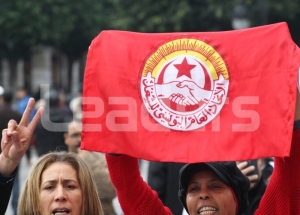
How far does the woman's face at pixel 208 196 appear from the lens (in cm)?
419

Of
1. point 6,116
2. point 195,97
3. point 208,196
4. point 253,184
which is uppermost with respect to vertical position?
point 6,116

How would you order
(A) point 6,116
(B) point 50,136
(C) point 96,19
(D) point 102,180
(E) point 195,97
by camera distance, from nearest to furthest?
(E) point 195,97, (D) point 102,180, (B) point 50,136, (A) point 6,116, (C) point 96,19

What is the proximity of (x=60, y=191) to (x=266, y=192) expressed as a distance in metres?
0.94

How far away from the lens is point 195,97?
162 inches

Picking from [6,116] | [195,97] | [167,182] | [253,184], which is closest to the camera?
[195,97]

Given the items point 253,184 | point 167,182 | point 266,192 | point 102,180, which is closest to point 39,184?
point 266,192

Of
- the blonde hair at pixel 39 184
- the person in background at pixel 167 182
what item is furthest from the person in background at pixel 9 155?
the person in background at pixel 167 182

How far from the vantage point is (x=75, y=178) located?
14.2ft

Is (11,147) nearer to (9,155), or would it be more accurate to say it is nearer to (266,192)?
(9,155)

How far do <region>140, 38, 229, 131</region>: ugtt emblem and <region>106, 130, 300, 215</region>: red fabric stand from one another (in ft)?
0.93

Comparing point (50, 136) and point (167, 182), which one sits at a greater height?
point (50, 136)

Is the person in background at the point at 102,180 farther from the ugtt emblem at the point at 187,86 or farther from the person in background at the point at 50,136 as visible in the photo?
the ugtt emblem at the point at 187,86

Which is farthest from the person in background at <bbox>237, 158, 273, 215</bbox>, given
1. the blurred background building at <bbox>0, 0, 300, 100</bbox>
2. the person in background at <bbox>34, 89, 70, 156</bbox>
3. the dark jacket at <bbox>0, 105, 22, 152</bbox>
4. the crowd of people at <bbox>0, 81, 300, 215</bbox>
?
the blurred background building at <bbox>0, 0, 300, 100</bbox>

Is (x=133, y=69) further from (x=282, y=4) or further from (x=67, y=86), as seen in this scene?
(x=67, y=86)
